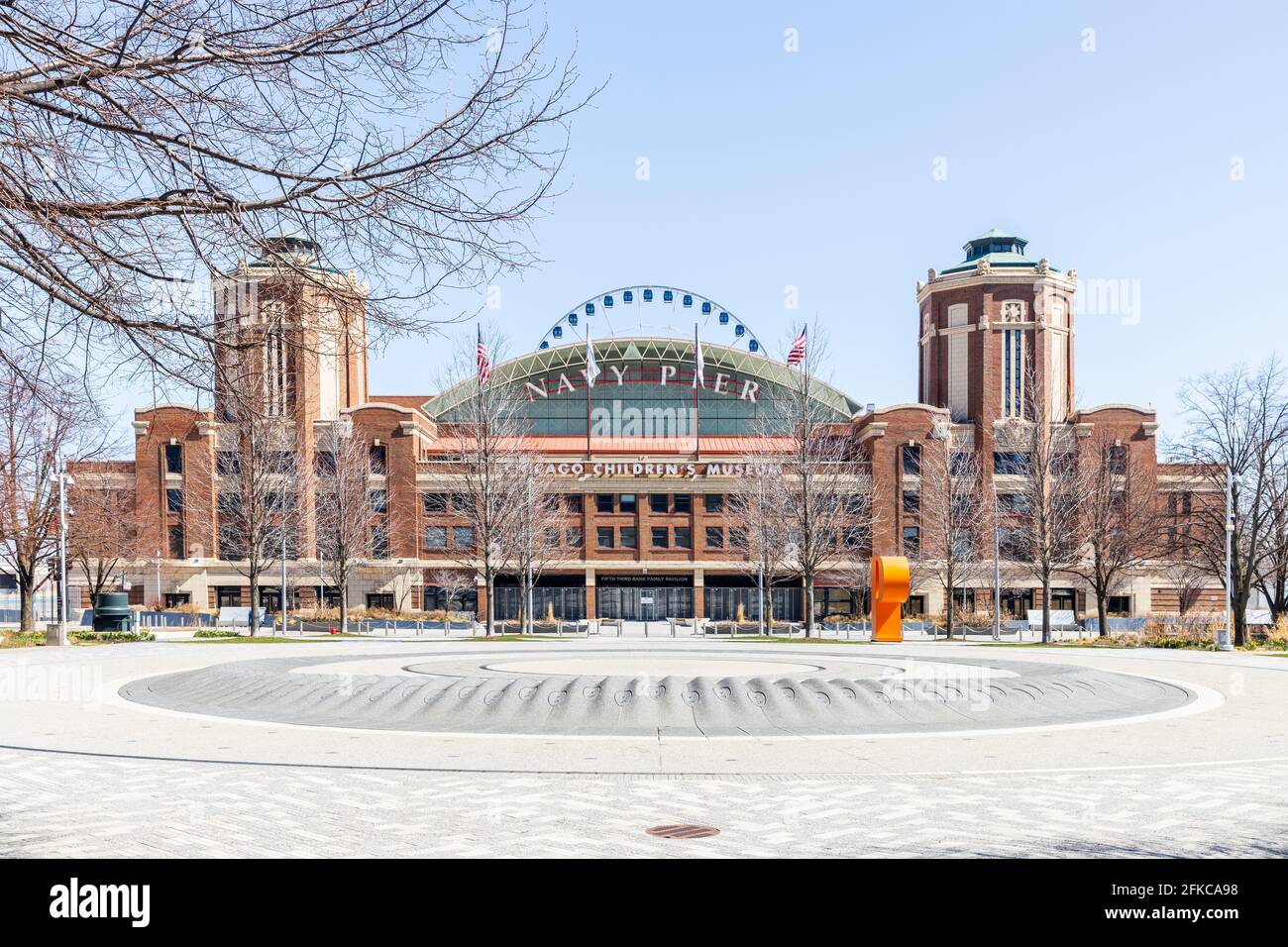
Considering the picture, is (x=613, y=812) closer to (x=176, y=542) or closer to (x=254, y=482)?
(x=254, y=482)

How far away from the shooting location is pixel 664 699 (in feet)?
53.5

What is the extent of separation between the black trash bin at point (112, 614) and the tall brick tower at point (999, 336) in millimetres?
54886

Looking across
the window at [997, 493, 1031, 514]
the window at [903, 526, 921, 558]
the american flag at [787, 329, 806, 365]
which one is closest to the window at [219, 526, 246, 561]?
the american flag at [787, 329, 806, 365]

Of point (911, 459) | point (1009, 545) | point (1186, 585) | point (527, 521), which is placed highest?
point (911, 459)

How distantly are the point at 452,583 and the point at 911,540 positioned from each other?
102 feet

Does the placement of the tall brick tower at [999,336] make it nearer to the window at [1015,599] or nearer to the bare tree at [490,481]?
the window at [1015,599]

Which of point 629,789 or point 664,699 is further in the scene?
point 664,699

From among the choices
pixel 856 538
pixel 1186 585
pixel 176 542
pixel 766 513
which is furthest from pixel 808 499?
pixel 176 542

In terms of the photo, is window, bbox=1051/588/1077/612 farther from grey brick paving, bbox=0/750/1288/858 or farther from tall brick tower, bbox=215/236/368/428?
tall brick tower, bbox=215/236/368/428

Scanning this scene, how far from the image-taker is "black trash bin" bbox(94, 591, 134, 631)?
130 ft

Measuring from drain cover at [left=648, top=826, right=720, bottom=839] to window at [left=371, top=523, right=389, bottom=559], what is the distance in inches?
2489

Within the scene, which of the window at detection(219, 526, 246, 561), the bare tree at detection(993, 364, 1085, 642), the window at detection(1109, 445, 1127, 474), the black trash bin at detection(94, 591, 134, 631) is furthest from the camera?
the window at detection(1109, 445, 1127, 474)

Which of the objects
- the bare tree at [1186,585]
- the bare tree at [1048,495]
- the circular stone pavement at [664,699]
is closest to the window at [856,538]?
the bare tree at [1048,495]

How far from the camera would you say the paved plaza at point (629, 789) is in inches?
327
